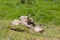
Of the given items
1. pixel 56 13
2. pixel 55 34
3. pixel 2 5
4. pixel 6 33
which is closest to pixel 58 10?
pixel 56 13

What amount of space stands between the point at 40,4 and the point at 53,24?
272cm

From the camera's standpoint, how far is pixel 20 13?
10766 mm

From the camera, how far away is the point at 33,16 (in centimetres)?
1077

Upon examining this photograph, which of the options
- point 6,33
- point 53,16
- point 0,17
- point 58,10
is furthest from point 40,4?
point 6,33

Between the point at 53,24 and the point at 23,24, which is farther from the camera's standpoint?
the point at 53,24

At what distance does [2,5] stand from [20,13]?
1199 millimetres

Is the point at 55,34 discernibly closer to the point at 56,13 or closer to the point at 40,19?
the point at 40,19

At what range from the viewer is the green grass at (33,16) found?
7344 millimetres

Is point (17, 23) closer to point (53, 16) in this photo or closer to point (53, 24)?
point (53, 24)

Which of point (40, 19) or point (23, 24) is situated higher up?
point (23, 24)

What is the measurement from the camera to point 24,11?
36.0 ft

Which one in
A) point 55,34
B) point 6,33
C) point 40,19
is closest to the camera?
point 6,33

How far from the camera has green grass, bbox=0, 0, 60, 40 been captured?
7.34 meters

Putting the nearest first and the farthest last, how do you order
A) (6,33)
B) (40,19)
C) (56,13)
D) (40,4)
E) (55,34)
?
(6,33)
(55,34)
(40,19)
(56,13)
(40,4)
